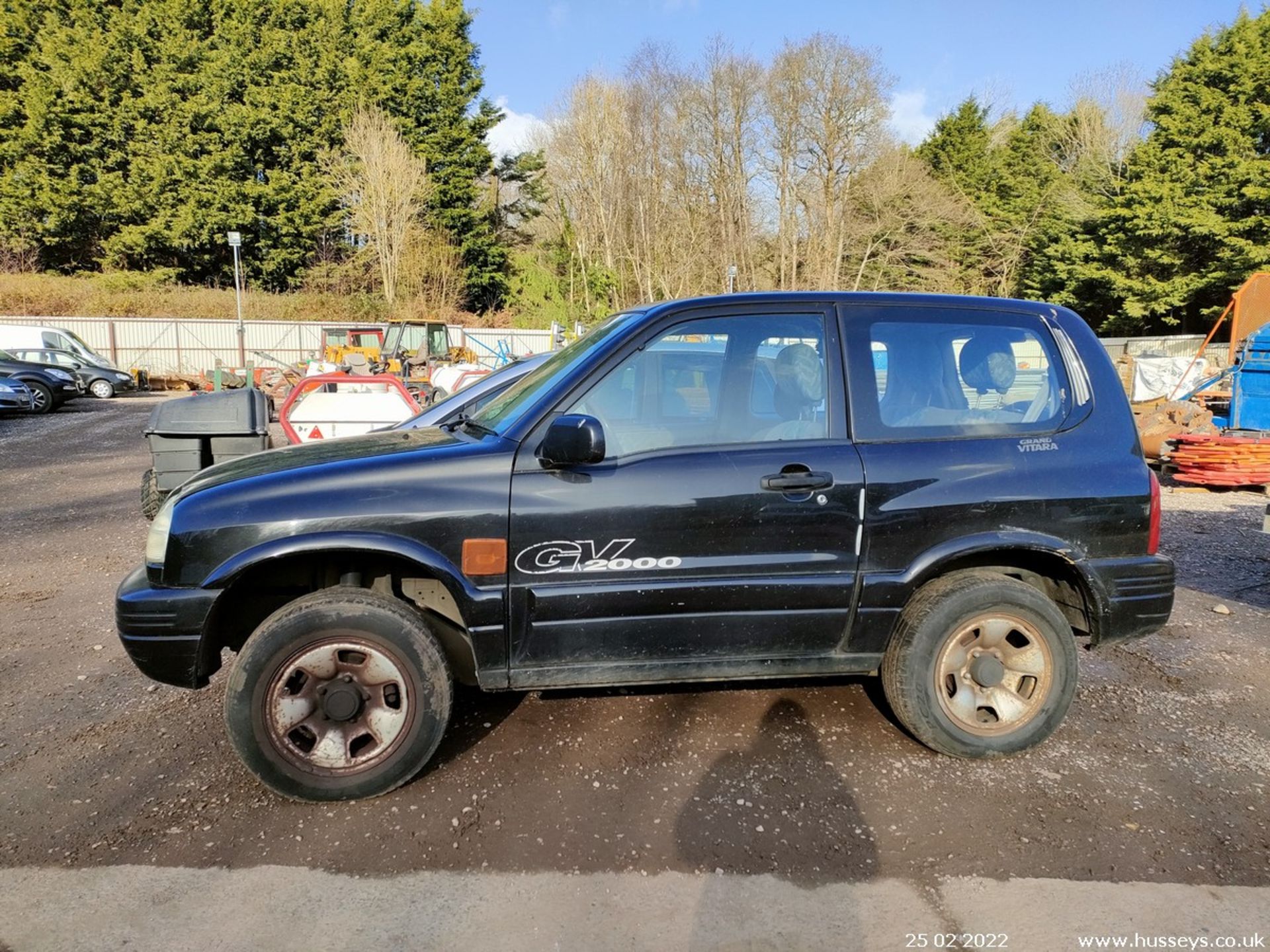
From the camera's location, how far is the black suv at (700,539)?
2922mm

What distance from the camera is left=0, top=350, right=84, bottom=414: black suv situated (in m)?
17.5

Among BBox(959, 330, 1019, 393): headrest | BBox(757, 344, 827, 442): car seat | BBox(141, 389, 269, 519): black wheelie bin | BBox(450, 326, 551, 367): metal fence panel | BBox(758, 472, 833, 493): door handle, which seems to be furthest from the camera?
BBox(450, 326, 551, 367): metal fence panel

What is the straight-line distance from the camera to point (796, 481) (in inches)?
120

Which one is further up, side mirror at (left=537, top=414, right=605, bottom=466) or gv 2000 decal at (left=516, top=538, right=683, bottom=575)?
side mirror at (left=537, top=414, right=605, bottom=466)

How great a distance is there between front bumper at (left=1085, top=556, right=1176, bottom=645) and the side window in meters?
1.32

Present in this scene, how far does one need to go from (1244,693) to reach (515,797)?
369cm

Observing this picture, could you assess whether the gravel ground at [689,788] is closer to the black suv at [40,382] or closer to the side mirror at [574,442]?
the side mirror at [574,442]

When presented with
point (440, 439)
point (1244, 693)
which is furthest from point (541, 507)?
point (1244, 693)

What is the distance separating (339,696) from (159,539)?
89 cm

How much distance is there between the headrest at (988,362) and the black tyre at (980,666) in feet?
2.70

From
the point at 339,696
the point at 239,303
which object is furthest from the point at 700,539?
the point at 239,303

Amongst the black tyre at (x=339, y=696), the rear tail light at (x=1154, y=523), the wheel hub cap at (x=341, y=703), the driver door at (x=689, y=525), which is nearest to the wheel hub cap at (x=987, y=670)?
the driver door at (x=689, y=525)

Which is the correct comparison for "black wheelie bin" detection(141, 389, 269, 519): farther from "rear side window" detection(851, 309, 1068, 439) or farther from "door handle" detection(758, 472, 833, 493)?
"rear side window" detection(851, 309, 1068, 439)

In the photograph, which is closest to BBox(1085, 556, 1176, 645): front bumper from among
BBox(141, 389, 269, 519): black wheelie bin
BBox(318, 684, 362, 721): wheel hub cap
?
BBox(318, 684, 362, 721): wheel hub cap
